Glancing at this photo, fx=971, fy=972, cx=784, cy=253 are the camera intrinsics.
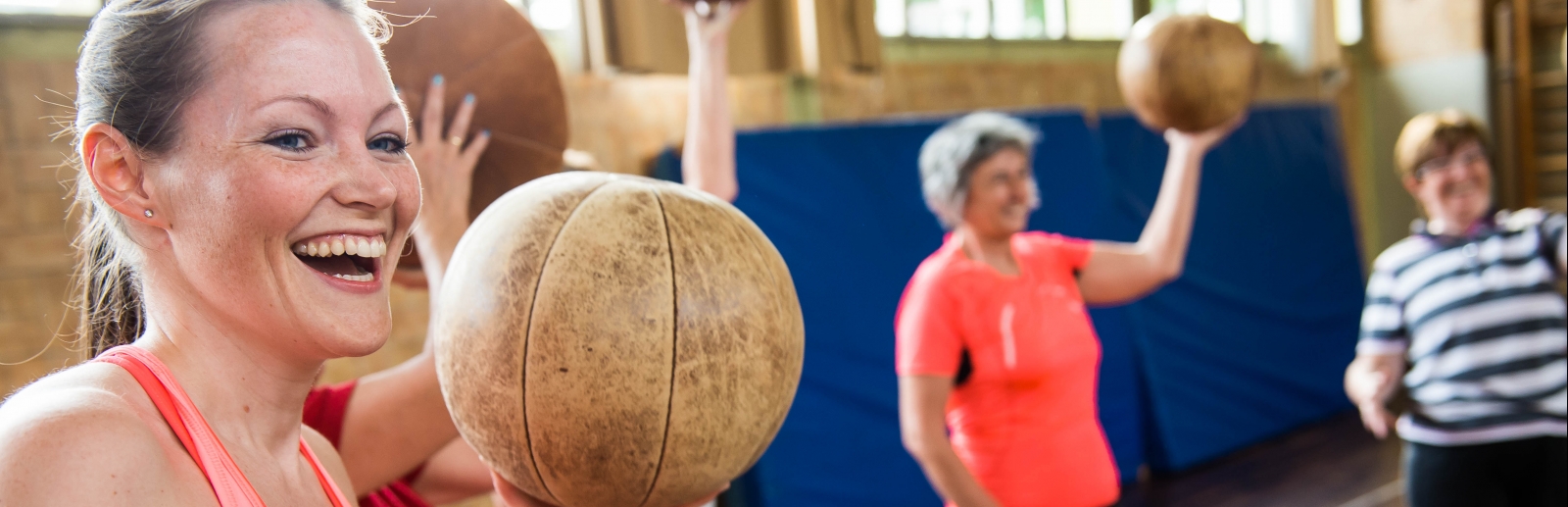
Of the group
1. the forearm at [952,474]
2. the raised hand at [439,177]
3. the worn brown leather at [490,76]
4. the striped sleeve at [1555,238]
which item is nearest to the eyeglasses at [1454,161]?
the striped sleeve at [1555,238]

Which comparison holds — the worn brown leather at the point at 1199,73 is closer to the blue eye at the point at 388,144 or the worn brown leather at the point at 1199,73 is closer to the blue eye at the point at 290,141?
the blue eye at the point at 388,144

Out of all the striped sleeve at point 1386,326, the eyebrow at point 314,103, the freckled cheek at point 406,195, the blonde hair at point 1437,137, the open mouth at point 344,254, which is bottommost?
the striped sleeve at point 1386,326

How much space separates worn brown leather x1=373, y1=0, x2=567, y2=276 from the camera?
4.47 feet

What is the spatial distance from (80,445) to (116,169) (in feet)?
0.83

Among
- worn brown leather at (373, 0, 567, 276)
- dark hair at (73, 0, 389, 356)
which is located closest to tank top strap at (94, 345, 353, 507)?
dark hair at (73, 0, 389, 356)

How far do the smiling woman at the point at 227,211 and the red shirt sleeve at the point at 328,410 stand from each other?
39 centimetres

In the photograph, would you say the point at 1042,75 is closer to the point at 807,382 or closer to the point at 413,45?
the point at 807,382

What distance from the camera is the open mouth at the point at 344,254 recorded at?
2.77 ft

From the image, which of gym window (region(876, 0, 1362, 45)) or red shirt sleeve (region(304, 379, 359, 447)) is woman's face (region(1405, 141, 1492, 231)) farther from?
gym window (region(876, 0, 1362, 45))

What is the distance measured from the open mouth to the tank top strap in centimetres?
14

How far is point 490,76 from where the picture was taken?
1438mm

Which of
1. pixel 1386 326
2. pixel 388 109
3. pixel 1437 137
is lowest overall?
pixel 1386 326

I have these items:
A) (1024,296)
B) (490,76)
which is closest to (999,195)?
(1024,296)

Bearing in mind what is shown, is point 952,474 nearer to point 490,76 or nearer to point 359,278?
point 490,76
